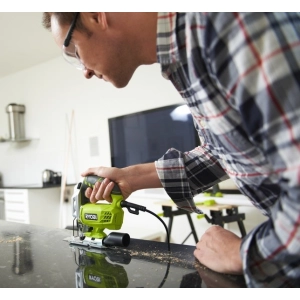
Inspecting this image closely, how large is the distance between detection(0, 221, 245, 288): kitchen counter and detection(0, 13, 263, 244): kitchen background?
2062 millimetres

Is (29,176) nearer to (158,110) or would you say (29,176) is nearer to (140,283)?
(158,110)

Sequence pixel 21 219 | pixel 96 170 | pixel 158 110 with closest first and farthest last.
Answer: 1. pixel 96 170
2. pixel 158 110
3. pixel 21 219

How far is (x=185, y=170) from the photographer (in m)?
0.91

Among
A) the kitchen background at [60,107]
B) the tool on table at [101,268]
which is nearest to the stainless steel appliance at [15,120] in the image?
the kitchen background at [60,107]

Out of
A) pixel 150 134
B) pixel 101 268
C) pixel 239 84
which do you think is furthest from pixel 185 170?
pixel 150 134

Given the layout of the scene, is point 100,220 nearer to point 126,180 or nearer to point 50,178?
point 126,180

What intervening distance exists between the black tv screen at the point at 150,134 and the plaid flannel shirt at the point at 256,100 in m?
2.06

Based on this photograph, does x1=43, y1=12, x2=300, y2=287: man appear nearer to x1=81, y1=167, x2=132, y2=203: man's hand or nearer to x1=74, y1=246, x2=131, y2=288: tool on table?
x1=74, y1=246, x2=131, y2=288: tool on table

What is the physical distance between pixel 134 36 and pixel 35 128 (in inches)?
158

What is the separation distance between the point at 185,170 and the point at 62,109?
3.40 metres

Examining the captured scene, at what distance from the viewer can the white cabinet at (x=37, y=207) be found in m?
3.62

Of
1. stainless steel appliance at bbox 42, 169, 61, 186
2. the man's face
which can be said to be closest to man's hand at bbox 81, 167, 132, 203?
the man's face
